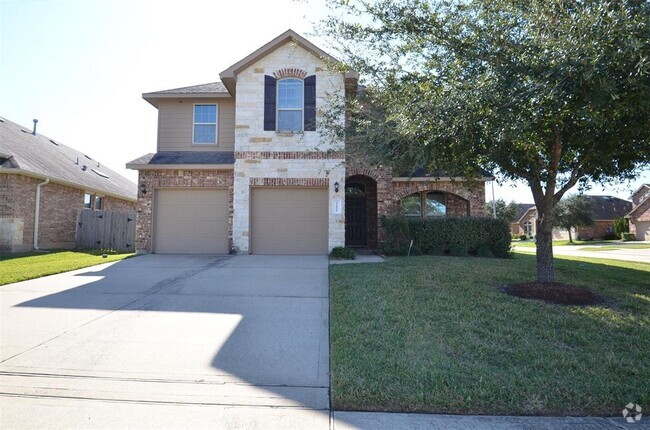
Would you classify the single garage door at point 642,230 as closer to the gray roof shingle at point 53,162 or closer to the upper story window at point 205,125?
the upper story window at point 205,125

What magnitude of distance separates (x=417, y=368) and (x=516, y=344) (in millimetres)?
1417

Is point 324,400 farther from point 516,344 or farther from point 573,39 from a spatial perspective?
point 573,39

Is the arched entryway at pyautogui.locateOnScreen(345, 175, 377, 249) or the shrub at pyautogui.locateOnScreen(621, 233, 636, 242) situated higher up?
the arched entryway at pyautogui.locateOnScreen(345, 175, 377, 249)

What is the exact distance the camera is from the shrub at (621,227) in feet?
129

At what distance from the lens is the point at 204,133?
13.4 metres

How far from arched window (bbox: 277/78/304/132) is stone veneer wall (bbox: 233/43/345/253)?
277 mm

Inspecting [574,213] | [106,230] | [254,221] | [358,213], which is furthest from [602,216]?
[106,230]

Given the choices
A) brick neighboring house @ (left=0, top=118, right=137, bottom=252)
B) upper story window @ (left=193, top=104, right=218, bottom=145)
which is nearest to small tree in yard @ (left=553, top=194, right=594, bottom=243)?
upper story window @ (left=193, top=104, right=218, bottom=145)

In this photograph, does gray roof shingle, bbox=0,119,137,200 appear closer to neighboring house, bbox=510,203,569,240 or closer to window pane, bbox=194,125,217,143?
window pane, bbox=194,125,217,143

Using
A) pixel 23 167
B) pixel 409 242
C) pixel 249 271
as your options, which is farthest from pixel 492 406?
pixel 23 167

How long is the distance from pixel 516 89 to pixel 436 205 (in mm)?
11149

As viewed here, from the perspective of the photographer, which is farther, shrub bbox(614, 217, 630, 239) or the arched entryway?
shrub bbox(614, 217, 630, 239)

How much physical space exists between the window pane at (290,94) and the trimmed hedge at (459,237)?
528 centimetres

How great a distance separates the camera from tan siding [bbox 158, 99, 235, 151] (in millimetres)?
13344
